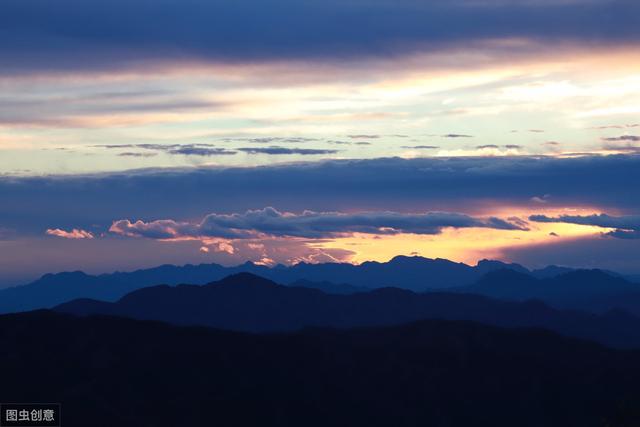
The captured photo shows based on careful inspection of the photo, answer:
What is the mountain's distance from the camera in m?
152

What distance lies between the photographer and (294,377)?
166 metres

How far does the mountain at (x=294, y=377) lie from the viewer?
152 metres

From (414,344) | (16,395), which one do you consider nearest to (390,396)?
(414,344)

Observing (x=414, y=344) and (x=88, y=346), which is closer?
(x=88, y=346)

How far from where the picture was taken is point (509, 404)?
168m

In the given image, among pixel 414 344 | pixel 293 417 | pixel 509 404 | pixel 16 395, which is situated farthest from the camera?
pixel 414 344

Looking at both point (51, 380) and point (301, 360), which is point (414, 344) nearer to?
point (301, 360)

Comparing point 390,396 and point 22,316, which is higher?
point 22,316

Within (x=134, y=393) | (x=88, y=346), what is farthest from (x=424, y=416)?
(x=88, y=346)

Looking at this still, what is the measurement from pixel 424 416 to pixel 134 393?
5047 centimetres

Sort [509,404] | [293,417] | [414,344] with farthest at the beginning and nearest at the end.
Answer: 1. [414,344]
2. [509,404]
3. [293,417]

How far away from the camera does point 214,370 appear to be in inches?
6437

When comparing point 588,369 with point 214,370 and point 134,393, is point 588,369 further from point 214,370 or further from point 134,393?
point 134,393

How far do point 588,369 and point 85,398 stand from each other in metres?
91.9
